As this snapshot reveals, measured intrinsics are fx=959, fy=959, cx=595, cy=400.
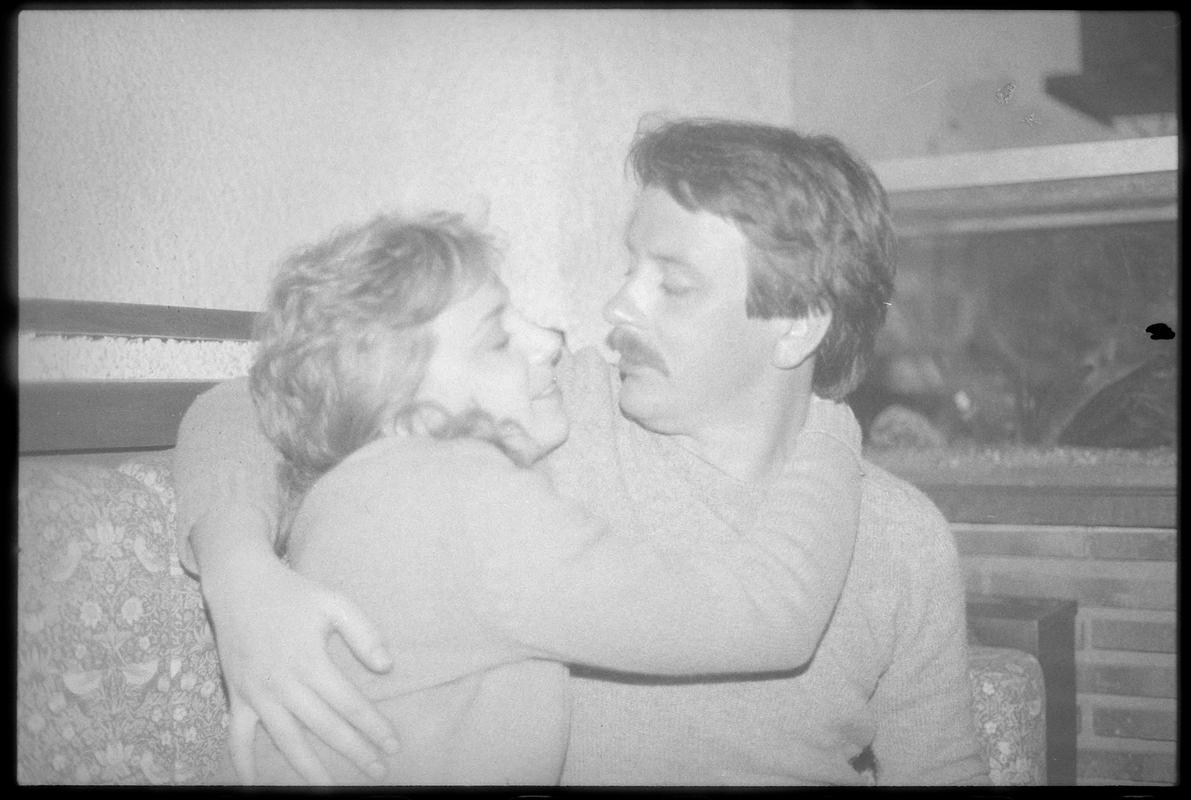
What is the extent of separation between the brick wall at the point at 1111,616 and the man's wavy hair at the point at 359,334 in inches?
52.6

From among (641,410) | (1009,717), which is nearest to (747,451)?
(641,410)

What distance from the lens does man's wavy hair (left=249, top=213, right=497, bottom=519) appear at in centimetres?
83

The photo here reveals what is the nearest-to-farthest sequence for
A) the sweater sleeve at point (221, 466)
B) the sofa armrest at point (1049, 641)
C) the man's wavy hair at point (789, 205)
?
the sweater sleeve at point (221, 466) < the man's wavy hair at point (789, 205) < the sofa armrest at point (1049, 641)

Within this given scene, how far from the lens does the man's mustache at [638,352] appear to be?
994 millimetres

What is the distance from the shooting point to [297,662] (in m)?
0.73

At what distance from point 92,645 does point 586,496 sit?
466mm

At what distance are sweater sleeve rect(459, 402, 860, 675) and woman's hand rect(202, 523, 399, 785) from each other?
0.11m

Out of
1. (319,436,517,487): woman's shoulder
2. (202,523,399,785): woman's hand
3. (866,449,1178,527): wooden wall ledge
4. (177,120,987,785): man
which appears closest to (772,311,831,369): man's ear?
(177,120,987,785): man

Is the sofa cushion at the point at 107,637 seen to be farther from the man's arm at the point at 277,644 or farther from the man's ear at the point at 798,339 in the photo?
the man's ear at the point at 798,339

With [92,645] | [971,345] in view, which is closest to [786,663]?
[92,645]

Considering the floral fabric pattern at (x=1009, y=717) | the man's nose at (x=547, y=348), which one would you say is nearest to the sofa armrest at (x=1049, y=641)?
the floral fabric pattern at (x=1009, y=717)

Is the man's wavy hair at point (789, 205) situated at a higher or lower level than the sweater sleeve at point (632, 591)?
higher

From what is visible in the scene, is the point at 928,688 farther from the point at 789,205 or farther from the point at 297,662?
the point at 297,662

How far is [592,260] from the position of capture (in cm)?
141
